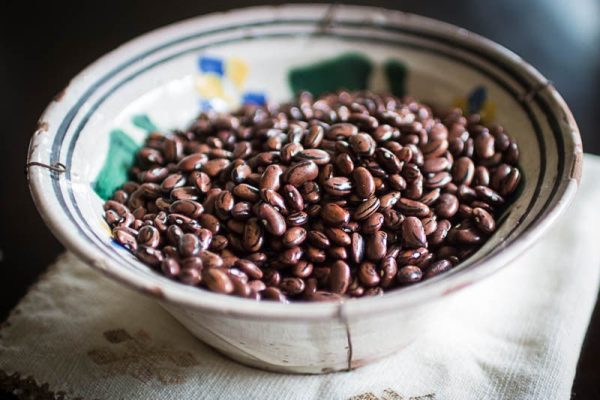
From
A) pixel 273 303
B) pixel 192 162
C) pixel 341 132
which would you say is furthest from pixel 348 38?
pixel 273 303

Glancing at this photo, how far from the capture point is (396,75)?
1.22 meters

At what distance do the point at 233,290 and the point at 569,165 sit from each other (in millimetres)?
459

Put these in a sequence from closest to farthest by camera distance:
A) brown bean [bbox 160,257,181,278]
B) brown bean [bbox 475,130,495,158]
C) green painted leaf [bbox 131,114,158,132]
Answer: brown bean [bbox 160,257,181,278]
brown bean [bbox 475,130,495,158]
green painted leaf [bbox 131,114,158,132]

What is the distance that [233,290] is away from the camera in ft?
2.51

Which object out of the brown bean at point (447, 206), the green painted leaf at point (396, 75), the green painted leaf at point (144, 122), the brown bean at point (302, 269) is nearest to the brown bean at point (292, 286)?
the brown bean at point (302, 269)

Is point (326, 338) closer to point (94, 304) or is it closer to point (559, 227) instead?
point (94, 304)

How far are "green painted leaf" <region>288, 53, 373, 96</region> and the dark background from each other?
48cm

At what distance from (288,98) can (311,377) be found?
0.56 meters

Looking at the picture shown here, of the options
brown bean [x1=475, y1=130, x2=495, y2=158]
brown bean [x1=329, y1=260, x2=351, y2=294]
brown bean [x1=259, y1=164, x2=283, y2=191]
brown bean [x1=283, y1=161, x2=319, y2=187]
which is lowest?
brown bean [x1=329, y1=260, x2=351, y2=294]

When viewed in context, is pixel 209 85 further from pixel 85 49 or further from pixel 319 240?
pixel 85 49

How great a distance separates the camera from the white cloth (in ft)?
2.84

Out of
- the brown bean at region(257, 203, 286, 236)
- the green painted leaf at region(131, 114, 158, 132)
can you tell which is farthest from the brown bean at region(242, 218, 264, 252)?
the green painted leaf at region(131, 114, 158, 132)

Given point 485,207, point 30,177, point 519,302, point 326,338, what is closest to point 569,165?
point 485,207

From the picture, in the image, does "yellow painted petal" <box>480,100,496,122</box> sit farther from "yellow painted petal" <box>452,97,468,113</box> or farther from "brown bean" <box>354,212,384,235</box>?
"brown bean" <box>354,212,384,235</box>
